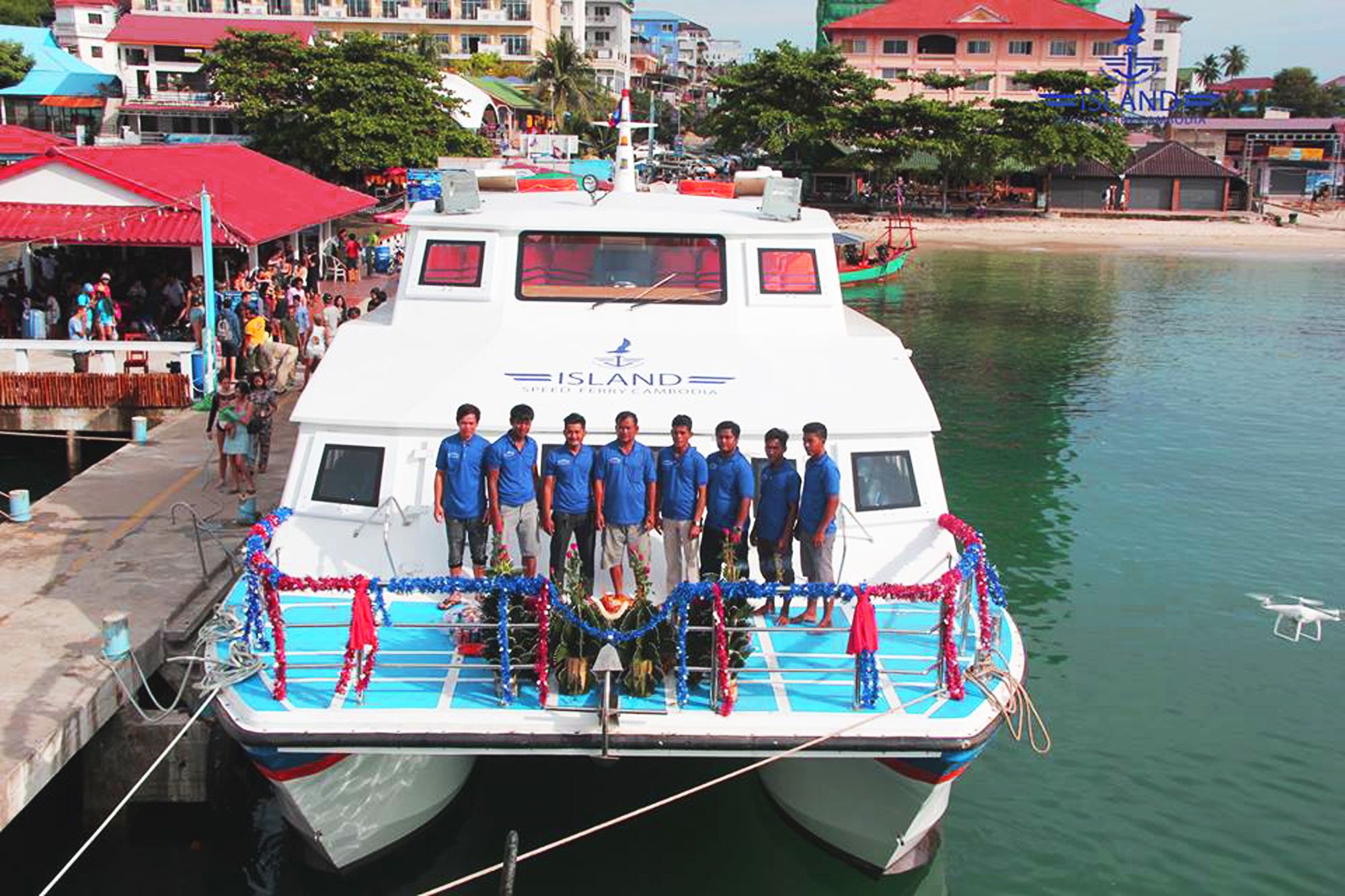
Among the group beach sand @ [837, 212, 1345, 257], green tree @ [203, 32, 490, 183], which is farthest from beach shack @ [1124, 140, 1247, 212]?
green tree @ [203, 32, 490, 183]

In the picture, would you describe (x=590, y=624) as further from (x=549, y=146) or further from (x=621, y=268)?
(x=549, y=146)

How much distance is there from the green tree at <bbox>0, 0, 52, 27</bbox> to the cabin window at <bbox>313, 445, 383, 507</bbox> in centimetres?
12136

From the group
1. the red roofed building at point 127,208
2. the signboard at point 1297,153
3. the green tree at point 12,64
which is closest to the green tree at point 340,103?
the red roofed building at point 127,208

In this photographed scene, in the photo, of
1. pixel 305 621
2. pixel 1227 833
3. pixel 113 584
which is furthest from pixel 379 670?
pixel 1227 833

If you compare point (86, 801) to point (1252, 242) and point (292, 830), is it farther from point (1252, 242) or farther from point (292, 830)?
point (1252, 242)

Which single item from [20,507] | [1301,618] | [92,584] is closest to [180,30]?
[20,507]

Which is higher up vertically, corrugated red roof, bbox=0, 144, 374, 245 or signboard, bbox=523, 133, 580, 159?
signboard, bbox=523, 133, 580, 159

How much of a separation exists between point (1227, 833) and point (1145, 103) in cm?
9363

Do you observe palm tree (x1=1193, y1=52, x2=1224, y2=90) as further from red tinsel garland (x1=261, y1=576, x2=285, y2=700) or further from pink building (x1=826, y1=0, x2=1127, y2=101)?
red tinsel garland (x1=261, y1=576, x2=285, y2=700)

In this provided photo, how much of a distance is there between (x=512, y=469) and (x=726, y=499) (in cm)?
156

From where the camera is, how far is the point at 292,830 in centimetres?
984

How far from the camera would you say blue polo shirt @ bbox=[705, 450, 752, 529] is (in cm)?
901

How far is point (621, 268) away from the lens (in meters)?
11.5

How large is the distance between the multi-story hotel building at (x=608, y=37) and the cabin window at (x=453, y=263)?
110 metres
